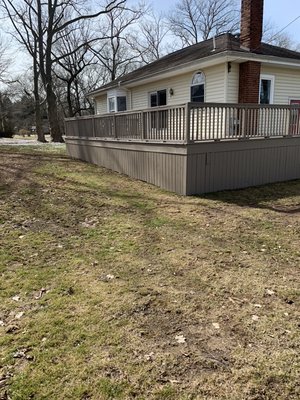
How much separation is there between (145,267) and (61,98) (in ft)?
146

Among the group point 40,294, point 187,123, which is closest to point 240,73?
point 187,123

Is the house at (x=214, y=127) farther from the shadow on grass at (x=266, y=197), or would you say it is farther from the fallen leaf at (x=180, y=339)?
the fallen leaf at (x=180, y=339)

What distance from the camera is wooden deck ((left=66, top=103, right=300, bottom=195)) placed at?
716 centimetres

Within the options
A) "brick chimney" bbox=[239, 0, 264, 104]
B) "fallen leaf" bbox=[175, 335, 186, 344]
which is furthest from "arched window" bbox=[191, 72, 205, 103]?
"fallen leaf" bbox=[175, 335, 186, 344]

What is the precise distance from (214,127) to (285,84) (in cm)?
637

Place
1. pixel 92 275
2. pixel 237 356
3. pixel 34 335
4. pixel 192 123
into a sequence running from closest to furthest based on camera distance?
pixel 237 356
pixel 34 335
pixel 92 275
pixel 192 123

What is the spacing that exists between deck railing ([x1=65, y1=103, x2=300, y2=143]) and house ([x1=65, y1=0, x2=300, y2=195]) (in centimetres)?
2

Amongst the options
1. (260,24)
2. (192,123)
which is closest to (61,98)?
(260,24)

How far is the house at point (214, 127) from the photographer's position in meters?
7.27

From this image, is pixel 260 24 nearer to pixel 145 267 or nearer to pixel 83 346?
pixel 145 267

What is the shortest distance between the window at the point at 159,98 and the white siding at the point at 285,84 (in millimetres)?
4194

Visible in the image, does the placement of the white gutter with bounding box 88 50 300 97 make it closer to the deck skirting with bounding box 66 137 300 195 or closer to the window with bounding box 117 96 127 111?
the deck skirting with bounding box 66 137 300 195

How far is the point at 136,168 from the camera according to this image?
9.09m

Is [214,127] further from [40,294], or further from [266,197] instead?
[40,294]
